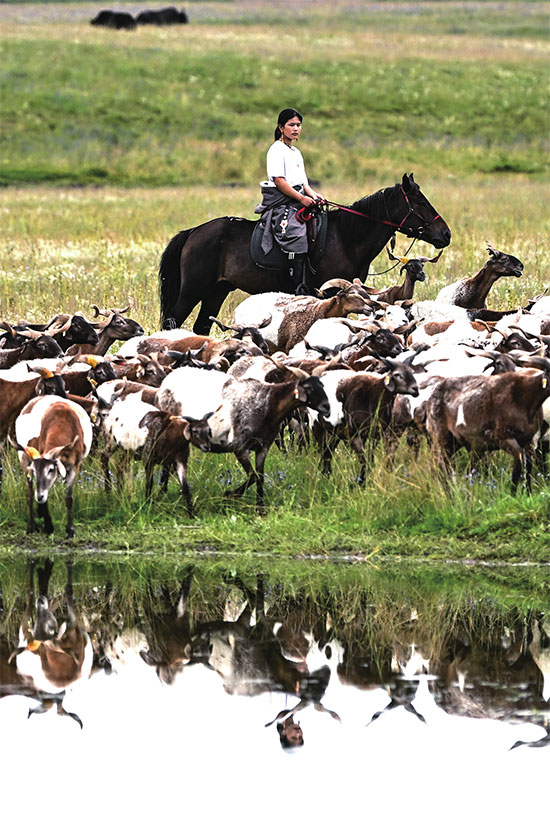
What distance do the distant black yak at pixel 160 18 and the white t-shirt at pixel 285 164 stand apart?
90341mm

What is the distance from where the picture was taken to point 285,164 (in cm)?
1622

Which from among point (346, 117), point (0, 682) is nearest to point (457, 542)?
point (0, 682)

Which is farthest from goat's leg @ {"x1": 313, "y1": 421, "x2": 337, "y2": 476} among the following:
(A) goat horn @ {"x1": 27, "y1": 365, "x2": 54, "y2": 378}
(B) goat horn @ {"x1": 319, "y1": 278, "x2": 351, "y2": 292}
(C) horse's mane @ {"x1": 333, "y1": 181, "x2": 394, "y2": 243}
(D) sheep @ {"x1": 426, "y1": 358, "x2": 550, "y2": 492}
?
(C) horse's mane @ {"x1": 333, "y1": 181, "x2": 394, "y2": 243}

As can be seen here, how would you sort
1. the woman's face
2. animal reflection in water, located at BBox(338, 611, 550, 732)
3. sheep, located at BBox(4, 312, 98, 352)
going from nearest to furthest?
animal reflection in water, located at BBox(338, 611, 550, 732), sheep, located at BBox(4, 312, 98, 352), the woman's face

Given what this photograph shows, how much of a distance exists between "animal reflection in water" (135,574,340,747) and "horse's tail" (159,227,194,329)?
400 inches

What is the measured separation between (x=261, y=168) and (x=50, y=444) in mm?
44040

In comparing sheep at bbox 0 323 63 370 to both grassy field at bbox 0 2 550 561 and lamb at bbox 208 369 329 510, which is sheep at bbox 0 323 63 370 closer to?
grassy field at bbox 0 2 550 561

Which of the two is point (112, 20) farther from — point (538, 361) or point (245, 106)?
point (538, 361)

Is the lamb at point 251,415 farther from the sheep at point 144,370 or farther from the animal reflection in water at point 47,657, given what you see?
the animal reflection in water at point 47,657

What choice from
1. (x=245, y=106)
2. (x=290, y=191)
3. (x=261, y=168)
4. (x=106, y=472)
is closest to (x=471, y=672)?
(x=106, y=472)

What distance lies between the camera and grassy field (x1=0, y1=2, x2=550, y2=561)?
1074 cm

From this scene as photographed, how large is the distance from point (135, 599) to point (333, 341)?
5.47m

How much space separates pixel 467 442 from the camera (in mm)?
11023

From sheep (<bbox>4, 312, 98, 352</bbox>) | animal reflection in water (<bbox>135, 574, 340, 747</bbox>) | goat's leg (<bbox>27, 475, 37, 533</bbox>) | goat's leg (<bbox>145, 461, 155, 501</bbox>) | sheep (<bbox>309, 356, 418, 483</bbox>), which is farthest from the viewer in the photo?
sheep (<bbox>4, 312, 98, 352</bbox>)
